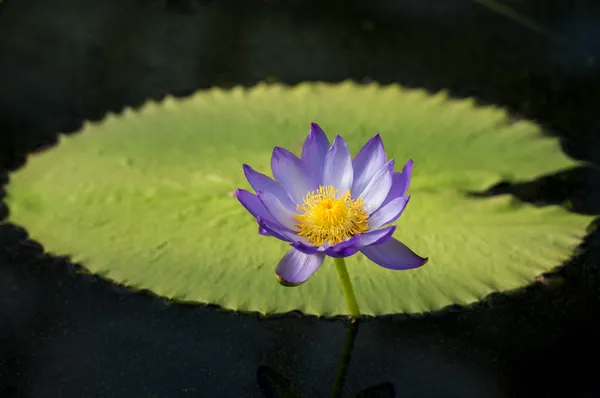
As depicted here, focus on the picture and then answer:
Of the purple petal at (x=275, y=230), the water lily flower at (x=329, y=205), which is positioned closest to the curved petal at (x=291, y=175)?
the water lily flower at (x=329, y=205)

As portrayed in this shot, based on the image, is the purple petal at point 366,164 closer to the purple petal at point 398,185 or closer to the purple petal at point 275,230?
the purple petal at point 398,185

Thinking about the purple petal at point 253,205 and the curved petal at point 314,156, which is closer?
the purple petal at point 253,205

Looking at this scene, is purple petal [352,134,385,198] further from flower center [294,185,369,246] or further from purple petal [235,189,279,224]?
purple petal [235,189,279,224]

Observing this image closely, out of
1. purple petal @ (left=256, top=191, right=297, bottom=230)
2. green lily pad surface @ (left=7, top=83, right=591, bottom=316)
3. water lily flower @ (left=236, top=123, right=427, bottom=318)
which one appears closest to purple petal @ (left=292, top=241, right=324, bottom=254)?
water lily flower @ (left=236, top=123, right=427, bottom=318)

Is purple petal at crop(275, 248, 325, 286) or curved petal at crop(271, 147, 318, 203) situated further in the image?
curved petal at crop(271, 147, 318, 203)

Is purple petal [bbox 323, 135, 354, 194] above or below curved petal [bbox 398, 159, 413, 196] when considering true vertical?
above

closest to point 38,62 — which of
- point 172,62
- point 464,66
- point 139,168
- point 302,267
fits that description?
point 172,62

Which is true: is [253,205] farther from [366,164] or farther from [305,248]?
[366,164]
